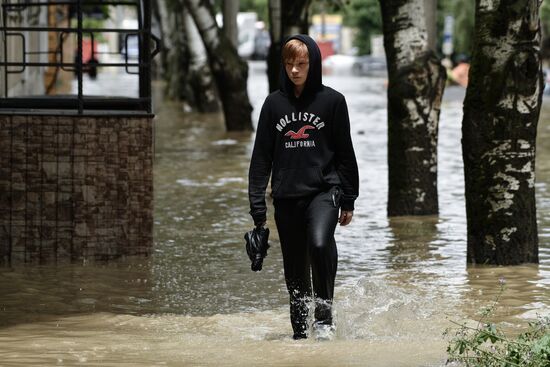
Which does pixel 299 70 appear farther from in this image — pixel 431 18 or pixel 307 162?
pixel 431 18

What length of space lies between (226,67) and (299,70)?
19289 mm

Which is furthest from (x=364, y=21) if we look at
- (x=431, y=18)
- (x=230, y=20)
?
(x=431, y=18)


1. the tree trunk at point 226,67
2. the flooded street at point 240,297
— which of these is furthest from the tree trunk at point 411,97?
the tree trunk at point 226,67

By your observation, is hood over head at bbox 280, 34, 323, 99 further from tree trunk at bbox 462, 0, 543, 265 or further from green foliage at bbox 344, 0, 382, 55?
green foliage at bbox 344, 0, 382, 55

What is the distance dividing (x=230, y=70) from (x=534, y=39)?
1643 cm

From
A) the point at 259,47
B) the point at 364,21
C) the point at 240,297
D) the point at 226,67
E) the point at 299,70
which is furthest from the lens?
the point at 259,47

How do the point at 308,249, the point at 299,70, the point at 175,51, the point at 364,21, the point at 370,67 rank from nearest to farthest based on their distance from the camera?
the point at 299,70
the point at 308,249
the point at 175,51
the point at 370,67
the point at 364,21

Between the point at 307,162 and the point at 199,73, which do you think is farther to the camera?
the point at 199,73

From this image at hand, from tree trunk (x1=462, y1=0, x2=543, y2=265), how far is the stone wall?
252 centimetres

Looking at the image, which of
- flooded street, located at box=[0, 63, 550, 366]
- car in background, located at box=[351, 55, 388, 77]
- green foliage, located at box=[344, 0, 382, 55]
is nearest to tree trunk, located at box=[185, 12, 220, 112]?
flooded street, located at box=[0, 63, 550, 366]

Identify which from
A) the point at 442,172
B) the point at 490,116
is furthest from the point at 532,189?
the point at 442,172

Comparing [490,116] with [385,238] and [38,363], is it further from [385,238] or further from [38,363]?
[38,363]

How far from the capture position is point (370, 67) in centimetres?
6950

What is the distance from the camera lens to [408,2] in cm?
1380
